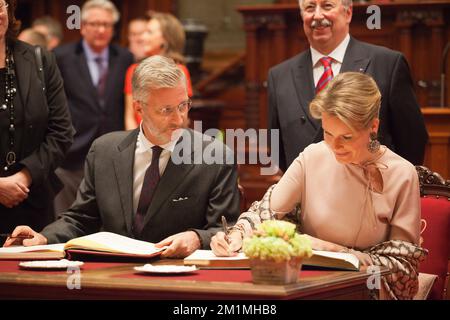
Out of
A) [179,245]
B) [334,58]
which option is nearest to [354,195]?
[179,245]

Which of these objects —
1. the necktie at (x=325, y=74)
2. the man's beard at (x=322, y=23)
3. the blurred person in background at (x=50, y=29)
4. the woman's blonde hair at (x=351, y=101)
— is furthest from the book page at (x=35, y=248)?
the blurred person in background at (x=50, y=29)

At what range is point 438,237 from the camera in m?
3.83

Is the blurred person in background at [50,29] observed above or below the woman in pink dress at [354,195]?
above

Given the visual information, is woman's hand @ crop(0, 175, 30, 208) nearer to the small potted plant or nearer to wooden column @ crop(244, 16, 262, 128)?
the small potted plant

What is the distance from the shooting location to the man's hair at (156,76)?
3822 millimetres

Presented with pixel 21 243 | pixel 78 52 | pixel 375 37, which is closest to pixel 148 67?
pixel 21 243

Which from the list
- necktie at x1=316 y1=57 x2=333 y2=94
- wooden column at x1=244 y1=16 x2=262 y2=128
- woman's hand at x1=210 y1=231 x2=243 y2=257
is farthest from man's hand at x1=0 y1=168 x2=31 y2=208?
wooden column at x1=244 y1=16 x2=262 y2=128

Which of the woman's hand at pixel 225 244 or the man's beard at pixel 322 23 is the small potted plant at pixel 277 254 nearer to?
the woman's hand at pixel 225 244

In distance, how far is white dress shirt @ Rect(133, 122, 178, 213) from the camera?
392 cm

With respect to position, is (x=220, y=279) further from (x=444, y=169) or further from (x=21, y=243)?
(x=444, y=169)

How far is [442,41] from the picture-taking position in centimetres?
734

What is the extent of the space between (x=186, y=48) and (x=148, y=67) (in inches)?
245

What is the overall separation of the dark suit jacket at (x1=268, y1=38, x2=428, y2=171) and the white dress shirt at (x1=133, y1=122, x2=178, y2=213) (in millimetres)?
805

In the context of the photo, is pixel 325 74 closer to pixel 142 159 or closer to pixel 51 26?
pixel 142 159
